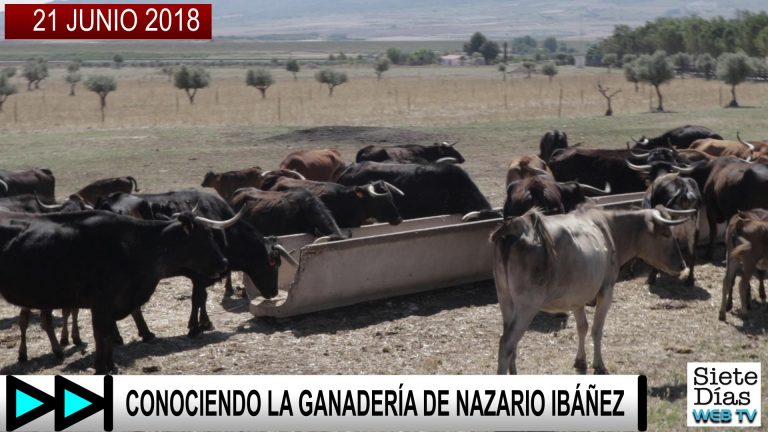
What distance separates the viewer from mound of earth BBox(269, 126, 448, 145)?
106 feet

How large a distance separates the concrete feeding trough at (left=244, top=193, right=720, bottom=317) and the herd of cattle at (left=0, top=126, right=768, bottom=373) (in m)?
0.36

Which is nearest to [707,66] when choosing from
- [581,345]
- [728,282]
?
[728,282]

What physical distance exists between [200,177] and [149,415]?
680 inches

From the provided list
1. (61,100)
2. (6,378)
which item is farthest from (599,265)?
(61,100)

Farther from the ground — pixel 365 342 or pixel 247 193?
pixel 247 193

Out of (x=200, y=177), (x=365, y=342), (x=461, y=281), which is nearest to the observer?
(x=365, y=342)

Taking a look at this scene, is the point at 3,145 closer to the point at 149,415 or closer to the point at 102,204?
the point at 102,204

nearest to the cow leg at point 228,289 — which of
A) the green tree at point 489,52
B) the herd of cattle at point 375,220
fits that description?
the herd of cattle at point 375,220

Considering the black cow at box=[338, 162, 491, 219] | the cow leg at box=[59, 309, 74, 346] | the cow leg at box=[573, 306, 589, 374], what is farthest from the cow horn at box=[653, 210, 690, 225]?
the cow leg at box=[59, 309, 74, 346]

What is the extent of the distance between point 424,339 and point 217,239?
8.41 ft

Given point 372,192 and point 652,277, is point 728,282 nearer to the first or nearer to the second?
point 652,277

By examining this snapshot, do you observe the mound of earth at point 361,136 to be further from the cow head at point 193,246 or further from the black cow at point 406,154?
the cow head at point 193,246

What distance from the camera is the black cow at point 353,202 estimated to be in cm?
1509

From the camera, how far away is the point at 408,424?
7785 millimetres
